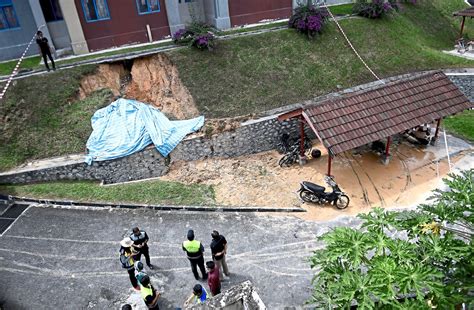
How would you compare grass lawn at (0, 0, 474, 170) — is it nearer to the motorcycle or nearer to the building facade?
the building facade

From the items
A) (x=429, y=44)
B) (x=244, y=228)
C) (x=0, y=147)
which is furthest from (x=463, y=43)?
(x=0, y=147)

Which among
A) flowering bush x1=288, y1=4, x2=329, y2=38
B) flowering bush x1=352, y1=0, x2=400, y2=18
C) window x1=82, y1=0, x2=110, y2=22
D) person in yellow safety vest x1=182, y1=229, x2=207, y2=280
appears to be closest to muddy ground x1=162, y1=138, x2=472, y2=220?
person in yellow safety vest x1=182, y1=229, x2=207, y2=280

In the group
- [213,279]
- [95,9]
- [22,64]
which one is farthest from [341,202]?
[22,64]

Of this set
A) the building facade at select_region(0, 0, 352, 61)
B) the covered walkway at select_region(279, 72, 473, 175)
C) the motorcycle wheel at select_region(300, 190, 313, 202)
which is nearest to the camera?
the motorcycle wheel at select_region(300, 190, 313, 202)

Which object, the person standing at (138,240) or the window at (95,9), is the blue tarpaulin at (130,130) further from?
the window at (95,9)

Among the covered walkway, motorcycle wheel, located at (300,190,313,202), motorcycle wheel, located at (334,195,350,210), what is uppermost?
the covered walkway

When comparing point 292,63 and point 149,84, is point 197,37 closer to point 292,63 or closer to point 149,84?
point 149,84
